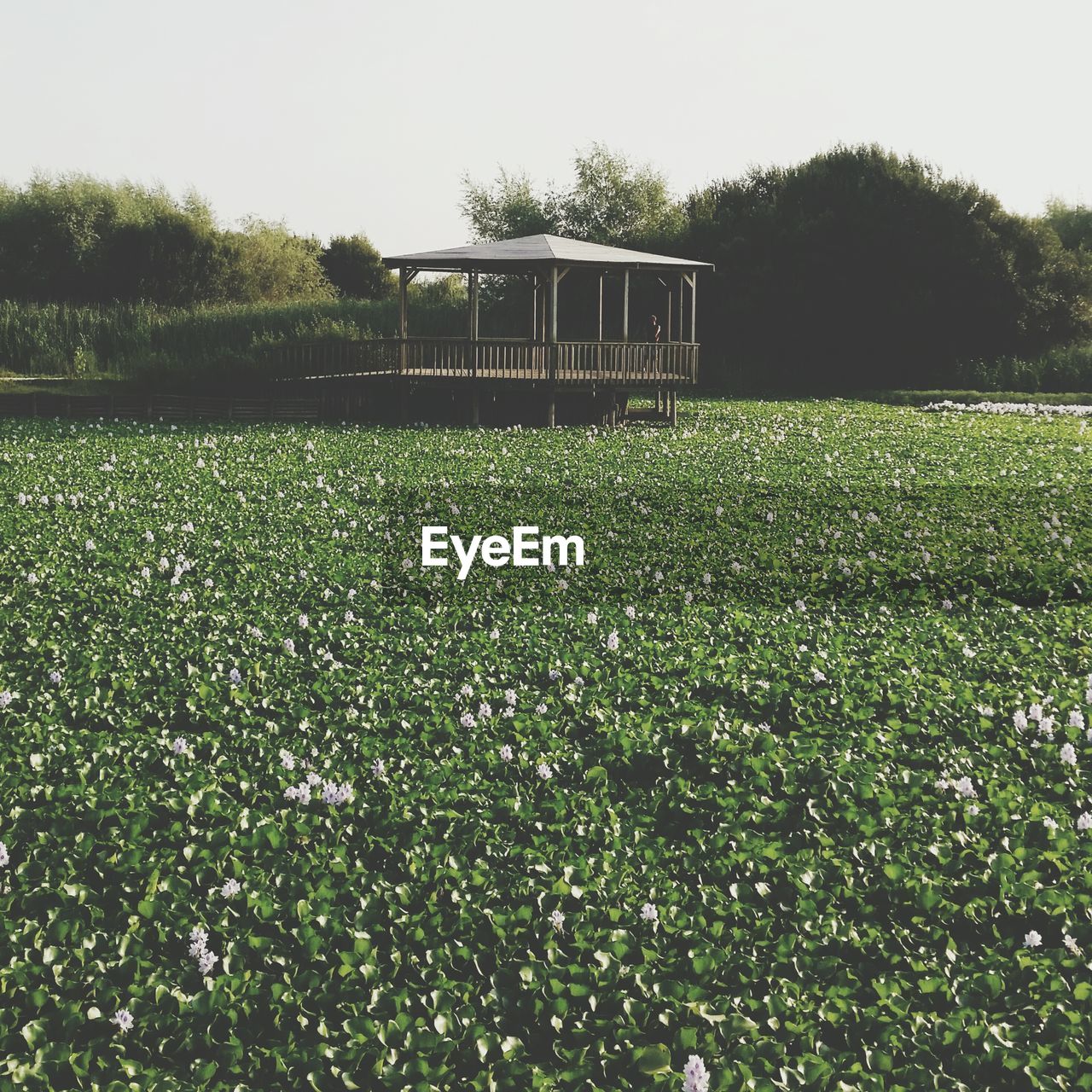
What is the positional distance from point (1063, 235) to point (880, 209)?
23665mm

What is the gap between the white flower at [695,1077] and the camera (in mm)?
3268

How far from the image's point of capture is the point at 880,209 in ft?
125

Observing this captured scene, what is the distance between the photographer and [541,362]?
23.7 m

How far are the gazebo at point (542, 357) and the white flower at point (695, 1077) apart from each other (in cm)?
1968

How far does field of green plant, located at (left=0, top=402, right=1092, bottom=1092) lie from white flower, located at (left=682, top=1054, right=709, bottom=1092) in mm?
13

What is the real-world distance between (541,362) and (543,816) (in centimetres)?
1929

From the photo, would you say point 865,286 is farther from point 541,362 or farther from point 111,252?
point 111,252

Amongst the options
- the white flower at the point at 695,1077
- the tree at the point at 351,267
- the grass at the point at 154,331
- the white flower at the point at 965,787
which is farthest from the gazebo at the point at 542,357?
the tree at the point at 351,267

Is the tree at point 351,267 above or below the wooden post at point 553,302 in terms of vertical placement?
above

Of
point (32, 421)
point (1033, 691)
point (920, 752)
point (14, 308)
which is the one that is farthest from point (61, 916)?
point (14, 308)

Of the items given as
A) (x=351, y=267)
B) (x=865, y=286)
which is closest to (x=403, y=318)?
(x=865, y=286)

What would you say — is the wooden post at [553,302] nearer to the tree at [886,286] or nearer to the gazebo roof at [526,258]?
the gazebo roof at [526,258]

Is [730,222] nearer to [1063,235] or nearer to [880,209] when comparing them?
[880,209]

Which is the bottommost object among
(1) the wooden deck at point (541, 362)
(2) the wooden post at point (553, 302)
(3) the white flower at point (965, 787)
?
(3) the white flower at point (965, 787)
